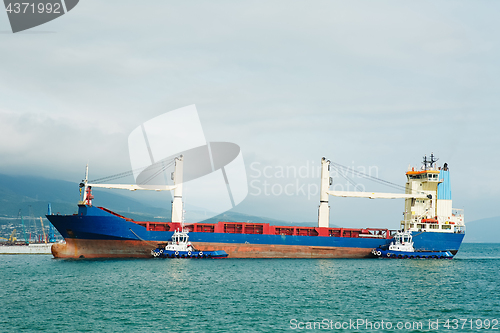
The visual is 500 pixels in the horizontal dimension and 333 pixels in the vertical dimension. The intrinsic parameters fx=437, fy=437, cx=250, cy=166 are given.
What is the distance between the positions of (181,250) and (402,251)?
23059mm

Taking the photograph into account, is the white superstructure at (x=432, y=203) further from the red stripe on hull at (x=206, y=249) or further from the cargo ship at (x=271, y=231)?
the red stripe on hull at (x=206, y=249)

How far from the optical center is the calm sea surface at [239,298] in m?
19.5

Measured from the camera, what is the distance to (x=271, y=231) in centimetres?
4622

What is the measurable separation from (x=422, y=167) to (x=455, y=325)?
1323 inches

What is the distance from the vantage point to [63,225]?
41531 mm

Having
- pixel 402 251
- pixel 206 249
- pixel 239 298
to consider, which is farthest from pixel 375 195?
pixel 239 298

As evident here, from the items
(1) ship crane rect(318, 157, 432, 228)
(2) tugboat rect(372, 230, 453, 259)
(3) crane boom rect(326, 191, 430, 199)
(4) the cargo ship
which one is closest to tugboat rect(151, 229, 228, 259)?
(4) the cargo ship

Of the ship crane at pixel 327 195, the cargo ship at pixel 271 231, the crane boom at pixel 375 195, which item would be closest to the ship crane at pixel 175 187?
the cargo ship at pixel 271 231

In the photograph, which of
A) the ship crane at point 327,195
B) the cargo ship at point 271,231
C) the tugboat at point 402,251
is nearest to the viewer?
the cargo ship at point 271,231

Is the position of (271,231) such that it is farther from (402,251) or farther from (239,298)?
(239,298)

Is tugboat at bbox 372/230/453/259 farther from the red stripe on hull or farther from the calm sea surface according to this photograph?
the calm sea surface

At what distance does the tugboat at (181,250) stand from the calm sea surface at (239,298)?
3658mm

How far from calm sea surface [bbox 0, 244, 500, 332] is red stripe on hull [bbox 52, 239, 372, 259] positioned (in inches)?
115

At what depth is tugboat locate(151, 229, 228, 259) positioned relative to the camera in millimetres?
42031
